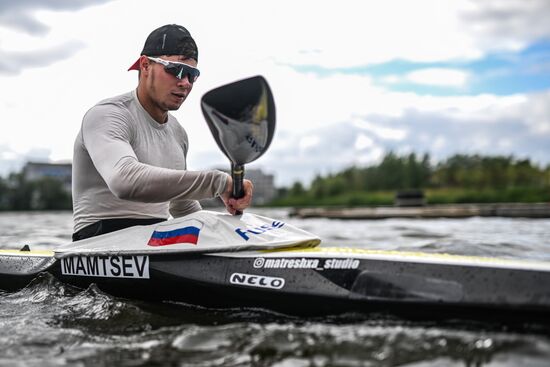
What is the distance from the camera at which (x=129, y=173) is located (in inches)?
119

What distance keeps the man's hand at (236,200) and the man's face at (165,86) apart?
809 mm

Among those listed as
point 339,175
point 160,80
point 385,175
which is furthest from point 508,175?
point 160,80

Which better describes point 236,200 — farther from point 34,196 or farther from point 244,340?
point 34,196

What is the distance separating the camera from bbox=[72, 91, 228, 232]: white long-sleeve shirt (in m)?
3.06

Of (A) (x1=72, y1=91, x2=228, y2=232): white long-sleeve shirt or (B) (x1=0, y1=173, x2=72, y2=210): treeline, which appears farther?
(B) (x1=0, y1=173, x2=72, y2=210): treeline

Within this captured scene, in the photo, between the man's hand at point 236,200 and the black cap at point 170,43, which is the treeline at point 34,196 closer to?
the black cap at point 170,43

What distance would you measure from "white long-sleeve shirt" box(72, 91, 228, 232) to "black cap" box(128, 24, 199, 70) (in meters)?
0.39

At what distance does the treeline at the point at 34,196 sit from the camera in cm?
6538

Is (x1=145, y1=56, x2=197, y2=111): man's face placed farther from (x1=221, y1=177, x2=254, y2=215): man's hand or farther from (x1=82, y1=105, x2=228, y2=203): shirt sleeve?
(x1=221, y1=177, x2=254, y2=215): man's hand

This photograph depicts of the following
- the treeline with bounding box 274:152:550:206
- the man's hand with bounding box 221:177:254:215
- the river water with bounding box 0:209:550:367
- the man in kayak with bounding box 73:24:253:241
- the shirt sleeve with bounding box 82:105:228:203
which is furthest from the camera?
the treeline with bounding box 274:152:550:206

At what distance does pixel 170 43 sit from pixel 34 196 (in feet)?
229

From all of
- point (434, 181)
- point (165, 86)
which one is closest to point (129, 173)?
point (165, 86)

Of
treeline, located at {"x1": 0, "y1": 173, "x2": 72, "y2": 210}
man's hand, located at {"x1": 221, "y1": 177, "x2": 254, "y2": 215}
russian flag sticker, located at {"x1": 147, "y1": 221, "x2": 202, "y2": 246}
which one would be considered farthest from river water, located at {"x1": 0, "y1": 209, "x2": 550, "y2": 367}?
treeline, located at {"x1": 0, "y1": 173, "x2": 72, "y2": 210}

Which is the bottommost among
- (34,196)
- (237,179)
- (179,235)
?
(34,196)
